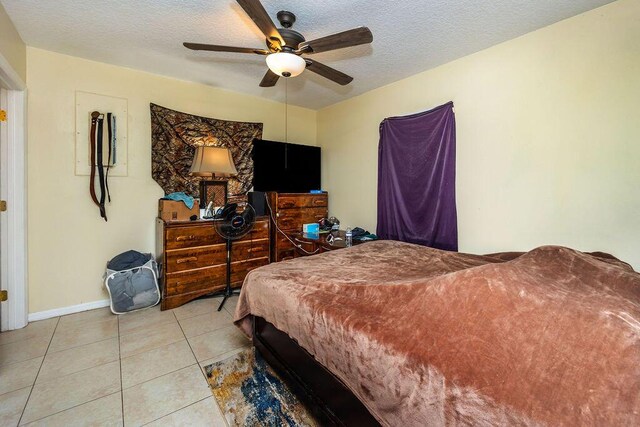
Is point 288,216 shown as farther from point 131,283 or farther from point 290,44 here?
point 290,44

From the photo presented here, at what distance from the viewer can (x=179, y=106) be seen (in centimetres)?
314

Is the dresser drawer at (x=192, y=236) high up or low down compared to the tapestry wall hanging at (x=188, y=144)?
down

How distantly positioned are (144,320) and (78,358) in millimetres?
577


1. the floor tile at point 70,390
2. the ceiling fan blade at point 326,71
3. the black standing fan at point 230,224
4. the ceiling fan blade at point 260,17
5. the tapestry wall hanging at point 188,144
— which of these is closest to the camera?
the ceiling fan blade at point 260,17

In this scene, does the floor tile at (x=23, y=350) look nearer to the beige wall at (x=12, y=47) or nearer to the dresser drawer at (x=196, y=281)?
the dresser drawer at (x=196, y=281)

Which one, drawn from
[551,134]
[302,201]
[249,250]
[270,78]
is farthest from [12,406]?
[551,134]

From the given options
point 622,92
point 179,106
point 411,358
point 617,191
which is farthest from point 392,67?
point 411,358

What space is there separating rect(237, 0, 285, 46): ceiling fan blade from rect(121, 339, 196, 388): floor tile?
2269mm

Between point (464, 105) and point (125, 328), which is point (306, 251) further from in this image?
point (464, 105)

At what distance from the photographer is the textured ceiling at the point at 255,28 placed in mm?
1839

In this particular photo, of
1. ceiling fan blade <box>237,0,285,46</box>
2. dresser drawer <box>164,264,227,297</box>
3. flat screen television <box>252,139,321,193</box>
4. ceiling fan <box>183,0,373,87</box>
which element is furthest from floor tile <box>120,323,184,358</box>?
ceiling fan blade <box>237,0,285,46</box>

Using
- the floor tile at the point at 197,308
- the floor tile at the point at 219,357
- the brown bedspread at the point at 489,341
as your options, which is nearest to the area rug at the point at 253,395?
the floor tile at the point at 219,357

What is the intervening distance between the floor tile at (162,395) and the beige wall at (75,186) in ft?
5.54

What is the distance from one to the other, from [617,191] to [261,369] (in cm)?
268
